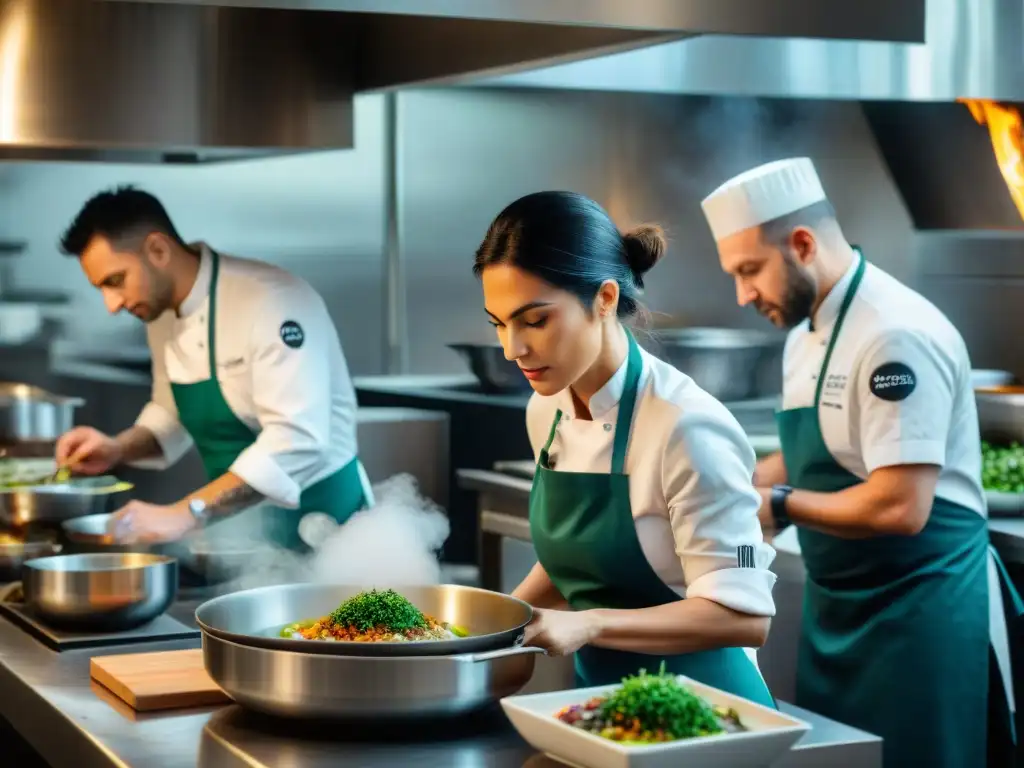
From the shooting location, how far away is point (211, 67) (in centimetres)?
287

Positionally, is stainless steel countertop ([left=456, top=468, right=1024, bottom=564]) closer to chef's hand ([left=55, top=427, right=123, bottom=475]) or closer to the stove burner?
chef's hand ([left=55, top=427, right=123, bottom=475])

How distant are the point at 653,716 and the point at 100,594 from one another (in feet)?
3.60

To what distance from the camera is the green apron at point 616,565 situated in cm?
204

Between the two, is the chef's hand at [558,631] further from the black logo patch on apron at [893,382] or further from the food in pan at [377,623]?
the black logo patch on apron at [893,382]

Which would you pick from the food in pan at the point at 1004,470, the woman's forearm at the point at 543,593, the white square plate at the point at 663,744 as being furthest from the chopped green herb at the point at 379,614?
the food in pan at the point at 1004,470

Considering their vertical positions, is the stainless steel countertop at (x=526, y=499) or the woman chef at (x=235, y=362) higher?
the woman chef at (x=235, y=362)

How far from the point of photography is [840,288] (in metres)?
3.17

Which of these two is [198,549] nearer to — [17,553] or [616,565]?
[17,553]

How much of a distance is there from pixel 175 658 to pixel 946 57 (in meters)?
2.11

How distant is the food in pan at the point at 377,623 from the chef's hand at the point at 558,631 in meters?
0.10

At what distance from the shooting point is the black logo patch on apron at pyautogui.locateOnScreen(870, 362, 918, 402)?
2943 mm

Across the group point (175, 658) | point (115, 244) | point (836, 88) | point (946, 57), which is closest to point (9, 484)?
point (115, 244)

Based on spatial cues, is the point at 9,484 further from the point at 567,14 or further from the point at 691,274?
the point at 691,274

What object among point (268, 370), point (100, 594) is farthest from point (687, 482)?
point (268, 370)
